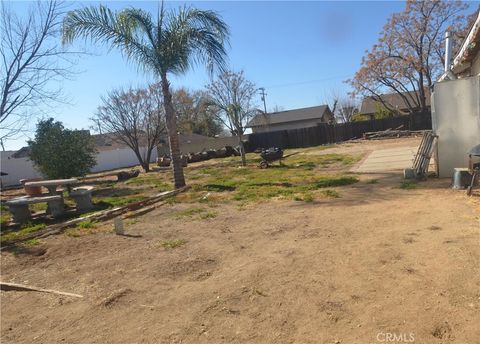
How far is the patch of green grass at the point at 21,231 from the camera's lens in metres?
7.56

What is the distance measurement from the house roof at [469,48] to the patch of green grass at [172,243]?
226 inches

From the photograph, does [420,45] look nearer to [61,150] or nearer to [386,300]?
[61,150]

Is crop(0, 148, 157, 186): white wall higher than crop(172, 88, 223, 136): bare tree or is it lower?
lower

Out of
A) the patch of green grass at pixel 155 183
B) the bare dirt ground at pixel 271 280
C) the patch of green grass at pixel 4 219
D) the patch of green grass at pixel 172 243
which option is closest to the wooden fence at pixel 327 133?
the patch of green grass at pixel 155 183

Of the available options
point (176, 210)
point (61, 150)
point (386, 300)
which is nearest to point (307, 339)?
point (386, 300)

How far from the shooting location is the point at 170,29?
1259 cm

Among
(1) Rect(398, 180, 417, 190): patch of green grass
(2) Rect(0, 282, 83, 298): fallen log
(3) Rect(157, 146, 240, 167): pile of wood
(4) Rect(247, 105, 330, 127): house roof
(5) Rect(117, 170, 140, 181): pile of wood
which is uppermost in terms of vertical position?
(4) Rect(247, 105, 330, 127): house roof

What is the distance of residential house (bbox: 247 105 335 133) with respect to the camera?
50281mm

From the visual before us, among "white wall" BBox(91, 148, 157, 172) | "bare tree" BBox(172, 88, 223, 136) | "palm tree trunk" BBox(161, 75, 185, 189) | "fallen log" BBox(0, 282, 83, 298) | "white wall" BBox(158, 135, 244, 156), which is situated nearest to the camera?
"fallen log" BBox(0, 282, 83, 298)

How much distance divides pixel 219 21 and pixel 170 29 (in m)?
1.59

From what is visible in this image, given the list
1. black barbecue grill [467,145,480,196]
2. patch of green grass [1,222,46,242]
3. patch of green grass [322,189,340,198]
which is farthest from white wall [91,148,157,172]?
black barbecue grill [467,145,480,196]

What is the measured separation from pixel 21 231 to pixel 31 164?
3192 cm

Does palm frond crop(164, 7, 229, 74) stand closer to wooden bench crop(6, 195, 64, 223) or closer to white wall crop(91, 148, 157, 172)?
wooden bench crop(6, 195, 64, 223)

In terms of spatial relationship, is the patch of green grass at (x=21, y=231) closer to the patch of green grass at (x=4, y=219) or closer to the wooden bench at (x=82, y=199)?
the patch of green grass at (x=4, y=219)
